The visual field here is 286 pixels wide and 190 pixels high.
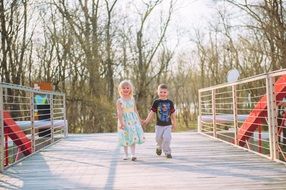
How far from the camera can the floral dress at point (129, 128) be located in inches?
253

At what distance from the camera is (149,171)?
5.29 metres

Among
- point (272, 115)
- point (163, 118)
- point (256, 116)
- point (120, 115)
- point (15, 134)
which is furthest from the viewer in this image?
point (15, 134)

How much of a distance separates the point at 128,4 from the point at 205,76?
9343 millimetres

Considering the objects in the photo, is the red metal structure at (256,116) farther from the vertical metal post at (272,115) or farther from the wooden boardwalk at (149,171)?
the vertical metal post at (272,115)

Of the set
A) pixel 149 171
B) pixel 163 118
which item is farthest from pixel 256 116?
pixel 149 171

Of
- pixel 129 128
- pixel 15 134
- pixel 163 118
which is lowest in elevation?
pixel 15 134

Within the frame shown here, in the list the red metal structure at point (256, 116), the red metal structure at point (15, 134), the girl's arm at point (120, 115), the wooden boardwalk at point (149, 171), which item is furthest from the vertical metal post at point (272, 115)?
the red metal structure at point (15, 134)

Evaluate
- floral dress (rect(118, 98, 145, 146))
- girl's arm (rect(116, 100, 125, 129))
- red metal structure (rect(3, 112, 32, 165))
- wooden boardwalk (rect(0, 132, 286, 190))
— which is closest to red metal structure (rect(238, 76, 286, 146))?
wooden boardwalk (rect(0, 132, 286, 190))

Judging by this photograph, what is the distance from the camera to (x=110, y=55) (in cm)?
2317

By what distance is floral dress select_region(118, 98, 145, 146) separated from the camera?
6438 mm

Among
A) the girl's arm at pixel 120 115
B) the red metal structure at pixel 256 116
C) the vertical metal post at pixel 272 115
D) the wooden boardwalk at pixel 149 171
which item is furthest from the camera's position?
the red metal structure at pixel 256 116

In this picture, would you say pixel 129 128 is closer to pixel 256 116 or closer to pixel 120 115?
pixel 120 115

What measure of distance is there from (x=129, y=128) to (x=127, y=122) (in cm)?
10

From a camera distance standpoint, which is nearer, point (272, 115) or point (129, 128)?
point (272, 115)
